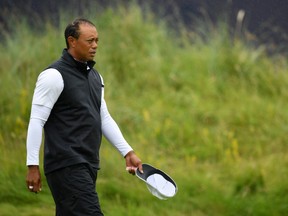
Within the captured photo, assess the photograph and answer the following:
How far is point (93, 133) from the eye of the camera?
516cm

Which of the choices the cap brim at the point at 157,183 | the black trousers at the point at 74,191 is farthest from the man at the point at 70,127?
the cap brim at the point at 157,183

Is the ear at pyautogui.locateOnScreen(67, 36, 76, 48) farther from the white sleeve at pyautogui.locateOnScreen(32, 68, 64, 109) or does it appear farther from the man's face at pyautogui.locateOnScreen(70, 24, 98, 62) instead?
the white sleeve at pyautogui.locateOnScreen(32, 68, 64, 109)

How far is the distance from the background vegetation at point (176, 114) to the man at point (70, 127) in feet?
6.75

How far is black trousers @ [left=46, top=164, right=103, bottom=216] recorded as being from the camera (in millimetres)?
5004

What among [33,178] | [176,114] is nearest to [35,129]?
[33,178]

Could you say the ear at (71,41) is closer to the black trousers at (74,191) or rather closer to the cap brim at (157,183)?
the black trousers at (74,191)

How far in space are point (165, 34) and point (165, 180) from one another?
A: 479 centimetres

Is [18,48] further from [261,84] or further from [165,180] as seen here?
[165,180]

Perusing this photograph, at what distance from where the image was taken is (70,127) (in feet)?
16.6

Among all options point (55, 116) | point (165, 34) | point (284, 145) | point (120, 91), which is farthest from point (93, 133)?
point (165, 34)

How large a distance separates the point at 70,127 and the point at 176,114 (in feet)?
12.7

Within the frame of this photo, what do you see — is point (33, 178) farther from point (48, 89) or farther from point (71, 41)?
point (71, 41)

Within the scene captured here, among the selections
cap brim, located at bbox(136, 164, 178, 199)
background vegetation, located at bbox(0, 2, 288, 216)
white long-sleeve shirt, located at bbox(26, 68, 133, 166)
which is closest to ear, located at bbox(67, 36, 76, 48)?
white long-sleeve shirt, located at bbox(26, 68, 133, 166)

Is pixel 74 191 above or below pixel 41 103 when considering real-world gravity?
below
